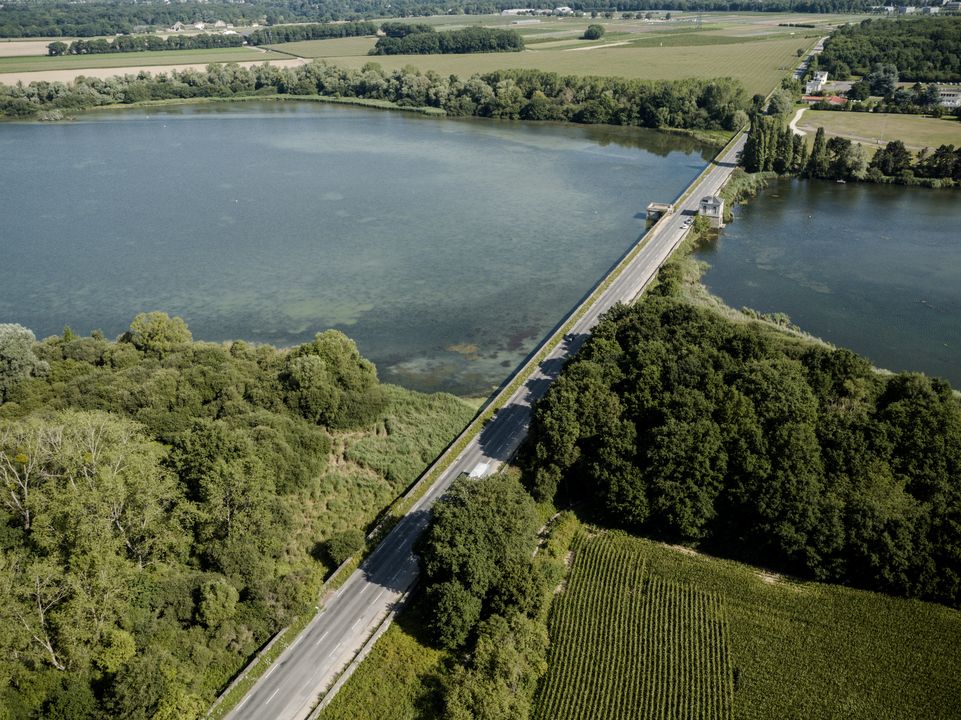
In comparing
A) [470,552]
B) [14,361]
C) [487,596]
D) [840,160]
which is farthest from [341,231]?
[840,160]

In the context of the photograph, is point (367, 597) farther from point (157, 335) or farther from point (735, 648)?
point (157, 335)

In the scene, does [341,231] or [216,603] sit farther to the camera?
[341,231]

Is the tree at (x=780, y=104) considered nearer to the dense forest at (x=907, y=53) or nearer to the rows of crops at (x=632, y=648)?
the dense forest at (x=907, y=53)

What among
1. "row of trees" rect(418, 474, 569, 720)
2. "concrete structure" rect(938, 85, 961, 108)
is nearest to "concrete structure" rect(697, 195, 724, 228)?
"row of trees" rect(418, 474, 569, 720)

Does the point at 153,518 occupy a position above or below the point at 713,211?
below

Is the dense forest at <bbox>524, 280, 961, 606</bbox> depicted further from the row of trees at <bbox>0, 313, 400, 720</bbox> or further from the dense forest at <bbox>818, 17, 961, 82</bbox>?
the dense forest at <bbox>818, 17, 961, 82</bbox>

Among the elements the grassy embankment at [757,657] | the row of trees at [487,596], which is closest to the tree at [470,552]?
the row of trees at [487,596]
